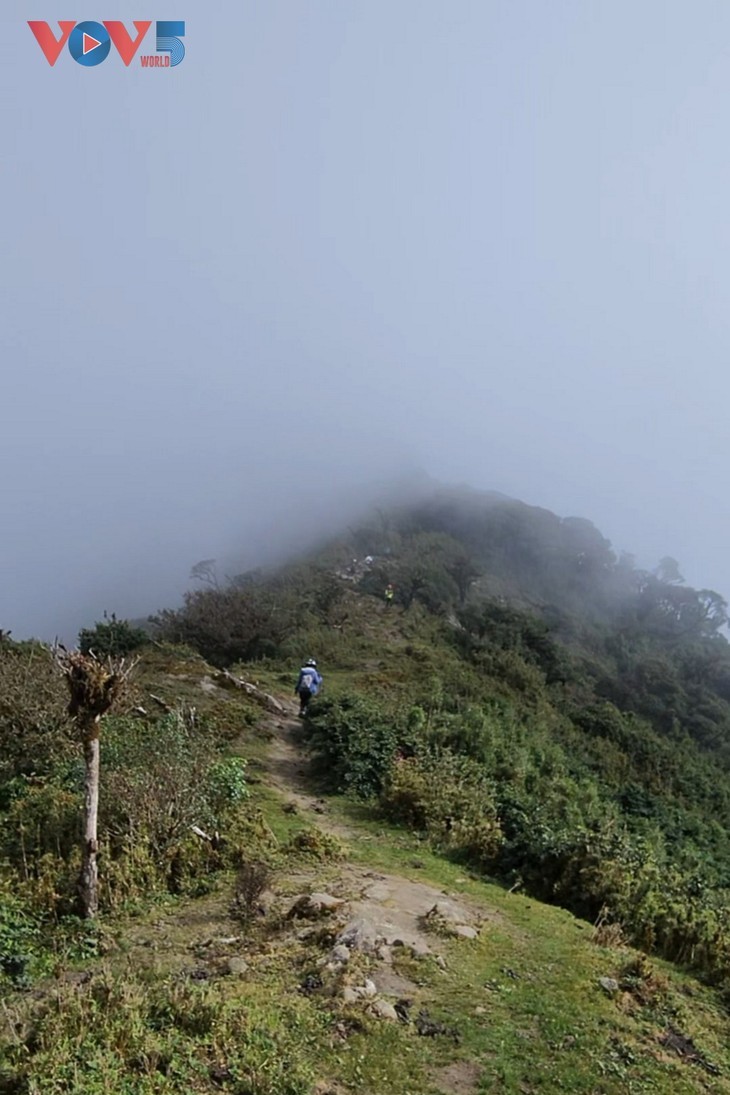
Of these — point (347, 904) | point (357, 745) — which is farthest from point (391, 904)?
point (357, 745)

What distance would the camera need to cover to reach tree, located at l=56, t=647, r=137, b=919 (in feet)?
23.9

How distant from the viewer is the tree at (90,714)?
7.29m

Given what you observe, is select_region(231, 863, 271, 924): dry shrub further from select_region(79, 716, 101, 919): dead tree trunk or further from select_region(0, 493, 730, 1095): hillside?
select_region(79, 716, 101, 919): dead tree trunk

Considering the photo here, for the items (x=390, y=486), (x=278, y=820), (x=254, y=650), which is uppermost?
(x=390, y=486)

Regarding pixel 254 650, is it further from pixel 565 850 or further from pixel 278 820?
pixel 565 850

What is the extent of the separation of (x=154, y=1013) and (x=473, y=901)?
510cm

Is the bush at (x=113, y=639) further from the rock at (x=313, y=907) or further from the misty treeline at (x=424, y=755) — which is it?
the rock at (x=313, y=907)

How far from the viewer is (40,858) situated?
326 inches

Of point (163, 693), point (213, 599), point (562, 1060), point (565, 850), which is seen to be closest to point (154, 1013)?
point (562, 1060)

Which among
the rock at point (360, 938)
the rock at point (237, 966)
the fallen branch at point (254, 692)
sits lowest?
the fallen branch at point (254, 692)

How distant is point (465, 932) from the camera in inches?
314

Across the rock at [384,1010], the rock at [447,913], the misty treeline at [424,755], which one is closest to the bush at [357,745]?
the misty treeline at [424,755]

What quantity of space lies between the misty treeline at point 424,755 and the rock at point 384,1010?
3144 mm

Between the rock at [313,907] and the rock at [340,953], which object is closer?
the rock at [340,953]
